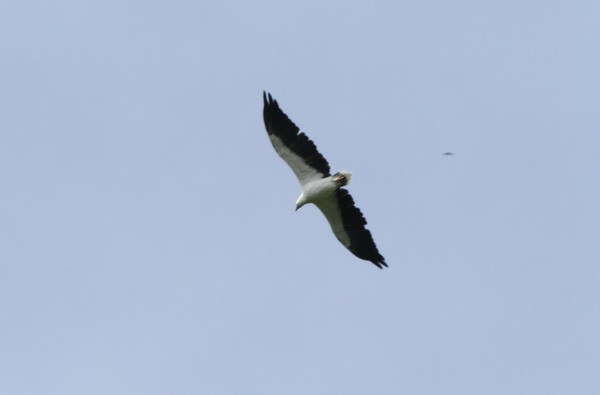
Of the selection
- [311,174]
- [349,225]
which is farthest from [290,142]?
[349,225]

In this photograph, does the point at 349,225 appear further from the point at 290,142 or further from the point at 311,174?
the point at 290,142

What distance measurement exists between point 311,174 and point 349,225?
7.19 ft

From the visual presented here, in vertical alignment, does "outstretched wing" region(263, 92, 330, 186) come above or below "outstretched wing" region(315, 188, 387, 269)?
above

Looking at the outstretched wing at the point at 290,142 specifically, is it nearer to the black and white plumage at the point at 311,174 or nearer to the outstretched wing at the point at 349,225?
the black and white plumage at the point at 311,174

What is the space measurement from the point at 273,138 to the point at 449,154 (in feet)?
20.1

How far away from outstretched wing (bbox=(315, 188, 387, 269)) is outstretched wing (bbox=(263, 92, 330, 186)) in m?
1.07

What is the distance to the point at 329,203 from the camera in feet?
79.2

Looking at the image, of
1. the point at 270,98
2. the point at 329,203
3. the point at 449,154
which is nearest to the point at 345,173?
the point at 329,203

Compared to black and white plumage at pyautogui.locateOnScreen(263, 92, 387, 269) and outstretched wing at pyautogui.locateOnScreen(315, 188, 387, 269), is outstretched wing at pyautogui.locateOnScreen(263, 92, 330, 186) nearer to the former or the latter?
black and white plumage at pyautogui.locateOnScreen(263, 92, 387, 269)

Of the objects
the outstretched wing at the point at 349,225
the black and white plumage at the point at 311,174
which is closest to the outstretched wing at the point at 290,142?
the black and white plumage at the point at 311,174

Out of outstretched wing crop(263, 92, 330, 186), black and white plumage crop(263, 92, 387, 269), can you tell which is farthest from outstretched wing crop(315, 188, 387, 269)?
outstretched wing crop(263, 92, 330, 186)

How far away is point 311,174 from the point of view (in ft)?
77.2

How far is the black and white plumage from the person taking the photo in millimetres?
23078

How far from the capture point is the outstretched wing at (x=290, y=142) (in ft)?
75.6
